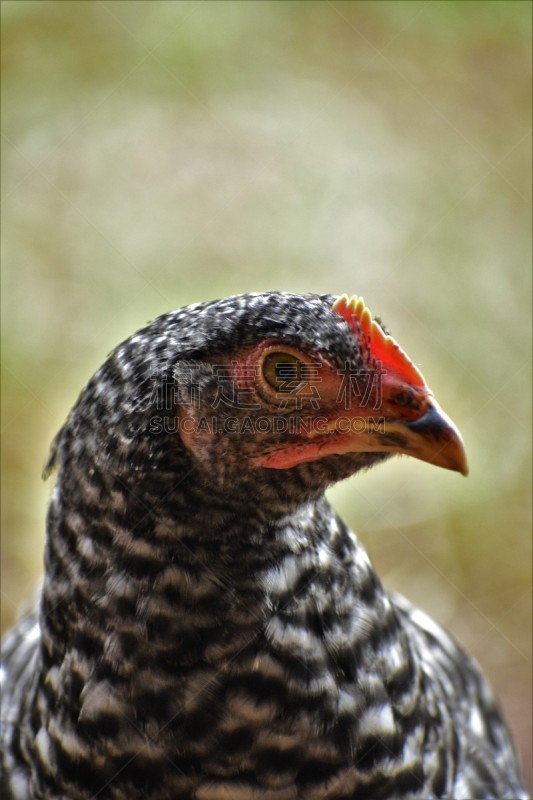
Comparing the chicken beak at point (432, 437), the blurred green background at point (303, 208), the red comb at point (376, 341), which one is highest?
the blurred green background at point (303, 208)

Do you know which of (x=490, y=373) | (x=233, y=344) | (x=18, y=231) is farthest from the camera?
(x=18, y=231)

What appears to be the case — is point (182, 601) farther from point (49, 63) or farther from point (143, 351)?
point (49, 63)

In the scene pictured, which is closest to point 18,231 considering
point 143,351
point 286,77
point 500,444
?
point 286,77

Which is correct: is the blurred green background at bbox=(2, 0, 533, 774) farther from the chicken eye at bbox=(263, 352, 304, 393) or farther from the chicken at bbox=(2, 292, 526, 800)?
the chicken eye at bbox=(263, 352, 304, 393)

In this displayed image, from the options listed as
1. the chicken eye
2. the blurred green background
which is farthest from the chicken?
the blurred green background

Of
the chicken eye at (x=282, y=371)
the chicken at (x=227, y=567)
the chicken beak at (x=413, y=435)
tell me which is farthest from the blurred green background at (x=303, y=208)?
the chicken eye at (x=282, y=371)

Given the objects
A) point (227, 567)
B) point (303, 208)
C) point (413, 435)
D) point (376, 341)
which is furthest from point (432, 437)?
point (303, 208)

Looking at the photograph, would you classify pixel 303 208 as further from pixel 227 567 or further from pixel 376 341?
pixel 227 567

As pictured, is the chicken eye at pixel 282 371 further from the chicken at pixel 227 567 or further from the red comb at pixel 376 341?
the red comb at pixel 376 341
